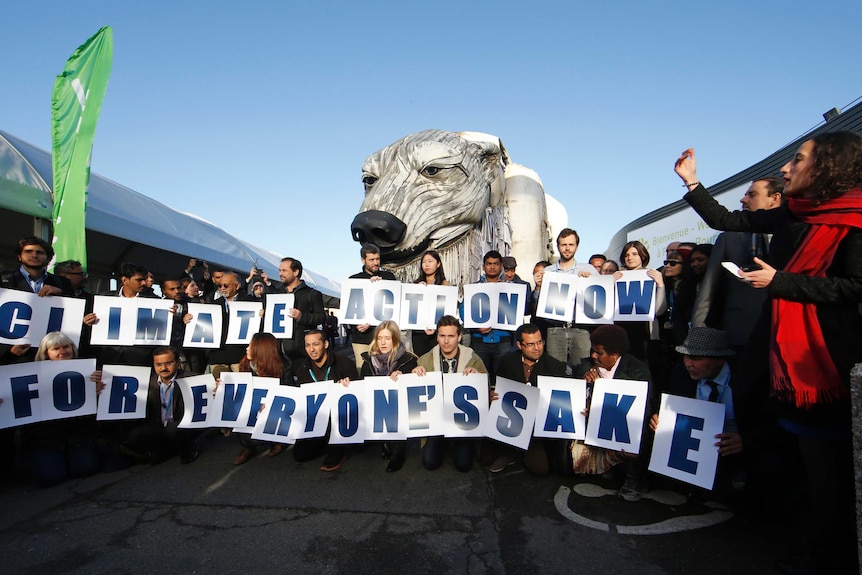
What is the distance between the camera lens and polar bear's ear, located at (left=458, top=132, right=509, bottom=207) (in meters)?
6.50

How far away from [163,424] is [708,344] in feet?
14.9

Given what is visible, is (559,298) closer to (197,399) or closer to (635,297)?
(635,297)

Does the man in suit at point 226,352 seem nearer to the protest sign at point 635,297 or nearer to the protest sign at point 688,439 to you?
the protest sign at point 635,297

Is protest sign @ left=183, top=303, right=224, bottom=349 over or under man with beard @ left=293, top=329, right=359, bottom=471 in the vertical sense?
over

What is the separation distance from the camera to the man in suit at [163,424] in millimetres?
4410

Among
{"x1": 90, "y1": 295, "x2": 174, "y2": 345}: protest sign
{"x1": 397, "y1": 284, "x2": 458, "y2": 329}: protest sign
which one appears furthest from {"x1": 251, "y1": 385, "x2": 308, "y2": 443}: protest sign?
{"x1": 90, "y1": 295, "x2": 174, "y2": 345}: protest sign

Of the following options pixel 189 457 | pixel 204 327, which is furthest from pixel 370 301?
pixel 189 457

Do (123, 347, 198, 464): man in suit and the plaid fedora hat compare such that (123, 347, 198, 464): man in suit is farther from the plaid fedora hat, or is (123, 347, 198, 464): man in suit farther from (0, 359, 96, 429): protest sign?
the plaid fedora hat

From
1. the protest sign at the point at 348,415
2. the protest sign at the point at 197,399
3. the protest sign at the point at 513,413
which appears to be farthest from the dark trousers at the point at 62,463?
the protest sign at the point at 513,413

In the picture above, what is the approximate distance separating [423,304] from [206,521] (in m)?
2.76

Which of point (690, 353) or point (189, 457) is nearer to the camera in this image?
point (690, 353)

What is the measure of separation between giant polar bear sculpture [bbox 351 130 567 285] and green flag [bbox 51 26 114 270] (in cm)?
432

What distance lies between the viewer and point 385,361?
15.1ft

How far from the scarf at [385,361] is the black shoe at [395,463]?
73cm
